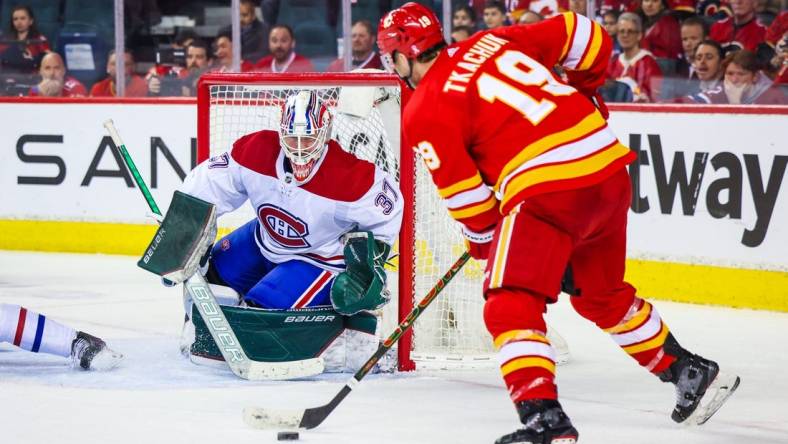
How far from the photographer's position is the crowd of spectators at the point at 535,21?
18.4 feet

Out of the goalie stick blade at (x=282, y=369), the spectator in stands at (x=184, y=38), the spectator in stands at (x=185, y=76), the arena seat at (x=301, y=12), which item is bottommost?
the spectator in stands at (x=185, y=76)

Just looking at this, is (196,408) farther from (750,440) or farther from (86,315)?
(86,315)

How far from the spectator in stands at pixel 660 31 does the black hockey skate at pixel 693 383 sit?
2.70 m

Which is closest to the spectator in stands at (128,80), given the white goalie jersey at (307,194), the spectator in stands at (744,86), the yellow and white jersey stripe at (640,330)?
the spectator in stands at (744,86)

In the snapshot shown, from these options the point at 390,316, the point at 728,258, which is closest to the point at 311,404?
the point at 390,316

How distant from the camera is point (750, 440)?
3295mm

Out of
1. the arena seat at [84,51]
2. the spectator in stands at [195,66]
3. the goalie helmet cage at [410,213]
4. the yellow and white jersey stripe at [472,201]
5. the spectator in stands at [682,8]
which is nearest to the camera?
the yellow and white jersey stripe at [472,201]

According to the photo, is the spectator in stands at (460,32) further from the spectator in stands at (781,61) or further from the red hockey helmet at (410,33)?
the red hockey helmet at (410,33)

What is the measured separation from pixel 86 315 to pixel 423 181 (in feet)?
5.07

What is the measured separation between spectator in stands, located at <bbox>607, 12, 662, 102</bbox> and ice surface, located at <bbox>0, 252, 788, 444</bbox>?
1.16 meters

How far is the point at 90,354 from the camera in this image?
4051 mm

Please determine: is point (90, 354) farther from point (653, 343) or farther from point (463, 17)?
point (463, 17)

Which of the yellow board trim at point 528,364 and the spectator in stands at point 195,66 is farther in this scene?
the spectator in stands at point 195,66

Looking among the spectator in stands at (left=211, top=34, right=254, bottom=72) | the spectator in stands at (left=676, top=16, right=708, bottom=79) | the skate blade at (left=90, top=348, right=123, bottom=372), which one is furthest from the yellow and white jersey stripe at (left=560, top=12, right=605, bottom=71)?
the spectator in stands at (left=211, top=34, right=254, bottom=72)
